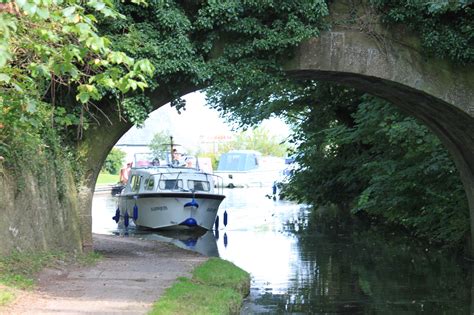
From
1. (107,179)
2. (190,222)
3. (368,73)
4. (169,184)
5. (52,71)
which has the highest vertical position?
(107,179)

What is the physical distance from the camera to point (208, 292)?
12320 mm

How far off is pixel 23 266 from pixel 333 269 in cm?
832

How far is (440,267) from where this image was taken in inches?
757

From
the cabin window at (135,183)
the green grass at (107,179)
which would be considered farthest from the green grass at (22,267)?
the green grass at (107,179)

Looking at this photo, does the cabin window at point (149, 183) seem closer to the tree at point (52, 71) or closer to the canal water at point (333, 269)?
Answer: the canal water at point (333, 269)

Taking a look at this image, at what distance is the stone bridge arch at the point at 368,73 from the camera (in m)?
16.1

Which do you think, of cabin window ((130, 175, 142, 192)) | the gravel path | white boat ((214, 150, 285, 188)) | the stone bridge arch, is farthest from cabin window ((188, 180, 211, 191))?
white boat ((214, 150, 285, 188))

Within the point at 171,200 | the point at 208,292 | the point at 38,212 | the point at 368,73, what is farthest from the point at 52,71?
the point at 171,200

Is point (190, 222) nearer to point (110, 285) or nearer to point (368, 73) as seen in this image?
point (368, 73)

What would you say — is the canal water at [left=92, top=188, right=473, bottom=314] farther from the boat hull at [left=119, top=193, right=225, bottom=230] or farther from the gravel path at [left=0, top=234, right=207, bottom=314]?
the gravel path at [left=0, top=234, right=207, bottom=314]

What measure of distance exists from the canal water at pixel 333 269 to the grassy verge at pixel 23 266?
3385 millimetres

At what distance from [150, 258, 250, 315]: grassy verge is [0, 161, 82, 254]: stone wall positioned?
2703 millimetres

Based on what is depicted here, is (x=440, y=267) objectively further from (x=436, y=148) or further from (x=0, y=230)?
(x=0, y=230)

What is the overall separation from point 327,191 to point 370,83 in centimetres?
1410
